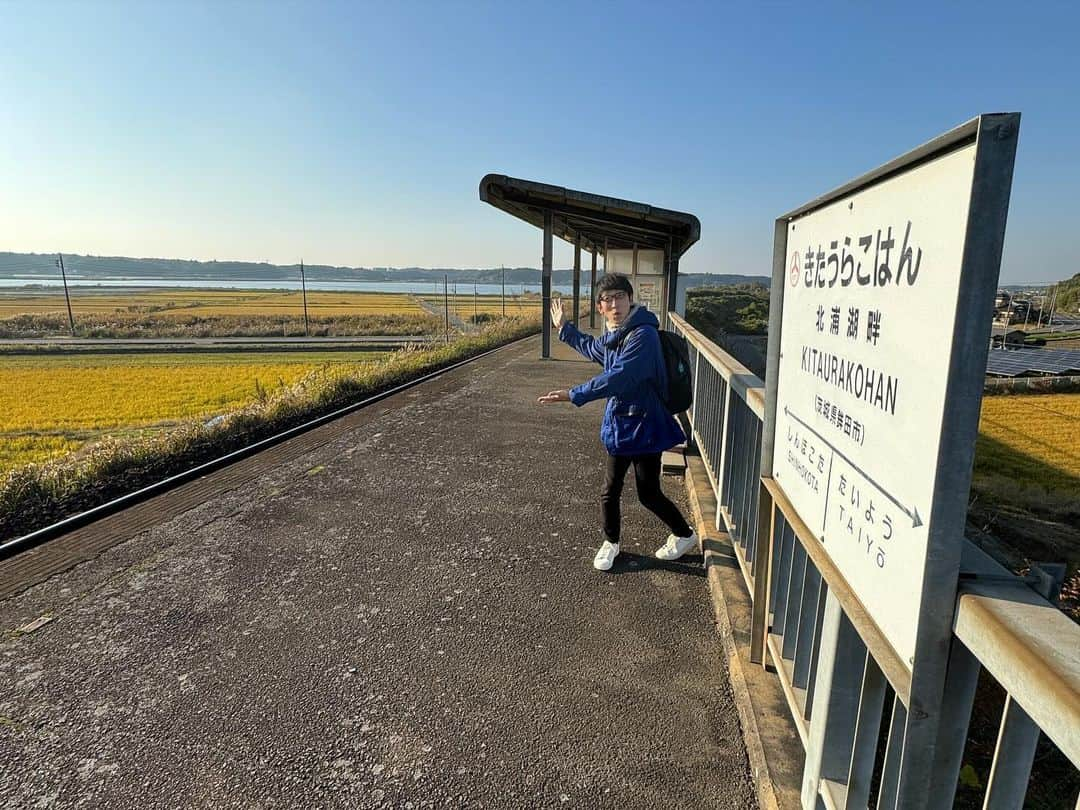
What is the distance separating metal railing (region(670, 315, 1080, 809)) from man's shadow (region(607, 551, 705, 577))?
64cm

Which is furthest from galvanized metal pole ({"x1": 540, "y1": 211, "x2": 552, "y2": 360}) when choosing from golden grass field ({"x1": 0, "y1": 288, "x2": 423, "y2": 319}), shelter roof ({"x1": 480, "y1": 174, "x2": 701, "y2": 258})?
golden grass field ({"x1": 0, "y1": 288, "x2": 423, "y2": 319})

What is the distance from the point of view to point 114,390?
18109mm

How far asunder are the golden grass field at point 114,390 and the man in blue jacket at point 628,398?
29.2 feet

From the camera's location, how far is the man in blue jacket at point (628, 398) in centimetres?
350

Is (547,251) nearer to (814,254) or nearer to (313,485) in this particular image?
(313,485)

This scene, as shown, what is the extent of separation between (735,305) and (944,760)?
73911 millimetres

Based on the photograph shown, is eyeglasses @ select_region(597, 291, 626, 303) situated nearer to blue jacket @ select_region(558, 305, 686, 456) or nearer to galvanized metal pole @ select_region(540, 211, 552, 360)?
blue jacket @ select_region(558, 305, 686, 456)

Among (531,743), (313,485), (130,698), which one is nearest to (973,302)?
(531,743)

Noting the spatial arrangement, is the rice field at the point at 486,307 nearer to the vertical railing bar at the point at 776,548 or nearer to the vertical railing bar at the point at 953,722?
the vertical railing bar at the point at 776,548

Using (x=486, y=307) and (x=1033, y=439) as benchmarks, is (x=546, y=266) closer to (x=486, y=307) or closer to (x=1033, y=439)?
(x=1033, y=439)

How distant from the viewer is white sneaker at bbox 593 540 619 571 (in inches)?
160

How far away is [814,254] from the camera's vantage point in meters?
1.97

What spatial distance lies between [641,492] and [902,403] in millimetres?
2682

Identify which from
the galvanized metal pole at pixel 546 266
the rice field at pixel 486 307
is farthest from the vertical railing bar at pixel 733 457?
the rice field at pixel 486 307
